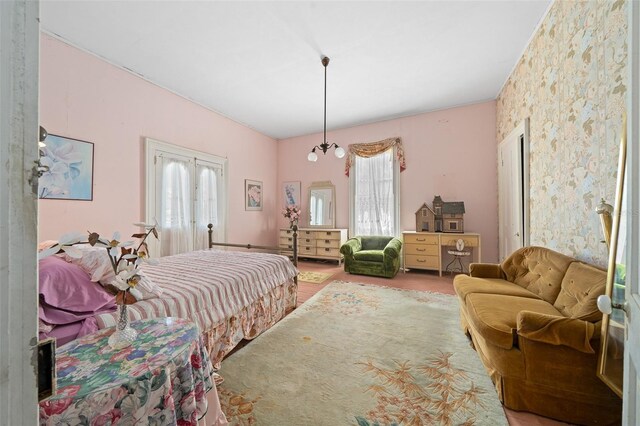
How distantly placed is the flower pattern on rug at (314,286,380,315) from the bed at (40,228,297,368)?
18.7 inches

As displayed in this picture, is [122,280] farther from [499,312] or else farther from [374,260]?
[374,260]

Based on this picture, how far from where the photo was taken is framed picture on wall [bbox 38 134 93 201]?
270cm

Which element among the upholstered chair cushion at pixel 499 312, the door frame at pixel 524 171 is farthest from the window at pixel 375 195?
the upholstered chair cushion at pixel 499 312

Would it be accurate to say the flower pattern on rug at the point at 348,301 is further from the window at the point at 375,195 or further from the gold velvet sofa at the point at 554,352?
the window at the point at 375,195

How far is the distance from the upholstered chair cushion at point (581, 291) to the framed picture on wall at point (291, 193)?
17.3 ft

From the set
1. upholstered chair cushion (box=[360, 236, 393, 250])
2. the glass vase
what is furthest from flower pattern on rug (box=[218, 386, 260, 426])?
upholstered chair cushion (box=[360, 236, 393, 250])

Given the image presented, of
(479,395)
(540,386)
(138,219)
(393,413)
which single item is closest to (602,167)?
(540,386)

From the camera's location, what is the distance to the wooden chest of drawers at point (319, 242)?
5.66 meters

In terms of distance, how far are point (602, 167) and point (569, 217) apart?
62 centimetres

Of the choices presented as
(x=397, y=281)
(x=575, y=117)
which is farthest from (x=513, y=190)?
(x=397, y=281)

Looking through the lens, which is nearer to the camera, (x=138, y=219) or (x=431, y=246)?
(x=138, y=219)

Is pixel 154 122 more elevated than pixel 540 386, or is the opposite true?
pixel 154 122

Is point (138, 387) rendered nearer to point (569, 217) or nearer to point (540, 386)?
point (540, 386)

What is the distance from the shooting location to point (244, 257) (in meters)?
3.08
